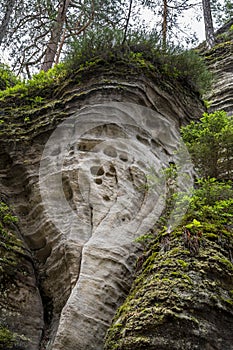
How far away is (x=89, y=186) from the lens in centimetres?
670

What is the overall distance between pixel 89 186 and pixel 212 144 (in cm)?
254

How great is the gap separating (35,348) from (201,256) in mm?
2682

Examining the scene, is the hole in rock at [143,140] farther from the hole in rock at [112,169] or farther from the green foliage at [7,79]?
the green foliage at [7,79]

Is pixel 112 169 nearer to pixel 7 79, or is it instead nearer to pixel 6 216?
pixel 6 216

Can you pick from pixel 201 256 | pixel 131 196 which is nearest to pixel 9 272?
pixel 131 196

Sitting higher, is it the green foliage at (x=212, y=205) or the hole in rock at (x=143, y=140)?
the hole in rock at (x=143, y=140)

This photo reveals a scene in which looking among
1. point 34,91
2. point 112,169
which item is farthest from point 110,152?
point 34,91

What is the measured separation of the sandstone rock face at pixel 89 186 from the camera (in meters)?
5.45

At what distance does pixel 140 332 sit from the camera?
3885 mm

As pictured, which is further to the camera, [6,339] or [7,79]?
[7,79]

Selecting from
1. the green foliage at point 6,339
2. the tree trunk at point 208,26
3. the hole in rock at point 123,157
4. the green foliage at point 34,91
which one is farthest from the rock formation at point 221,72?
the green foliage at point 6,339

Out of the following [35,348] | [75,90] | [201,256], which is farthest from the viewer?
[75,90]

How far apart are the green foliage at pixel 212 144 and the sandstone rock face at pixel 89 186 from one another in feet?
1.04

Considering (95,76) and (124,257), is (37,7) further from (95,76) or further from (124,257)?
(124,257)
